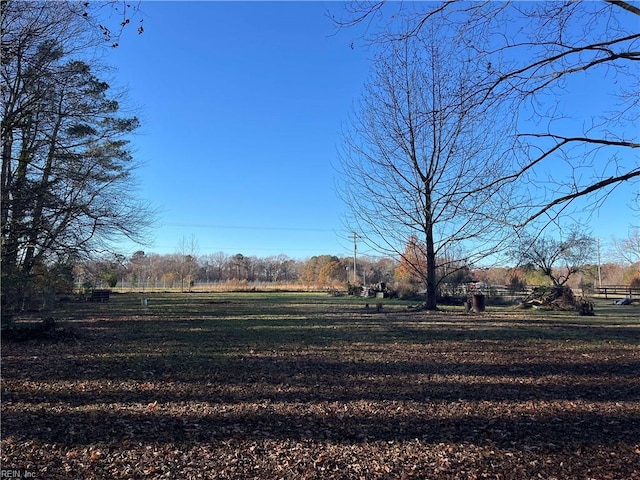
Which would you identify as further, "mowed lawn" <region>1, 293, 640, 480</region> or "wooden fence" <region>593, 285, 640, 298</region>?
"wooden fence" <region>593, 285, 640, 298</region>

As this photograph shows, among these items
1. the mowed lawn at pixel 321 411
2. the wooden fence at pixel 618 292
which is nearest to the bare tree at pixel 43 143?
the mowed lawn at pixel 321 411

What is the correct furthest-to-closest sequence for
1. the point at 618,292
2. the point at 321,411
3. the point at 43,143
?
the point at 618,292 → the point at 43,143 → the point at 321,411

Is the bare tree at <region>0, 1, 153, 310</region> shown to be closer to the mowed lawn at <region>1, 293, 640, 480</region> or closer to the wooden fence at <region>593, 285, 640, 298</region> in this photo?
the mowed lawn at <region>1, 293, 640, 480</region>

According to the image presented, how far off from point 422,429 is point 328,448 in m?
0.96

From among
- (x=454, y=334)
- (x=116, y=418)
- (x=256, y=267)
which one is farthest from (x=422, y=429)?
(x=256, y=267)

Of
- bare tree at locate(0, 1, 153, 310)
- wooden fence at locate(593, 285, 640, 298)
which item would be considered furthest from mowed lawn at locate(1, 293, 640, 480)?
wooden fence at locate(593, 285, 640, 298)

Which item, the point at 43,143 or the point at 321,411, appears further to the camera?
the point at 43,143

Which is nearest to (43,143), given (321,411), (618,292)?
(321,411)

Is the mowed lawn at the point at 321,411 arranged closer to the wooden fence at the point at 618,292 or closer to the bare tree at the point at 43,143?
the bare tree at the point at 43,143

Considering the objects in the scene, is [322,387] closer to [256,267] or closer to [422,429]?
[422,429]

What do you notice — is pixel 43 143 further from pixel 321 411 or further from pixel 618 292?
pixel 618 292

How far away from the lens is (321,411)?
14.2 feet

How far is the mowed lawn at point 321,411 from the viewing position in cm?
309

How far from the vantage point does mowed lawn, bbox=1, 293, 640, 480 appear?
122 inches
